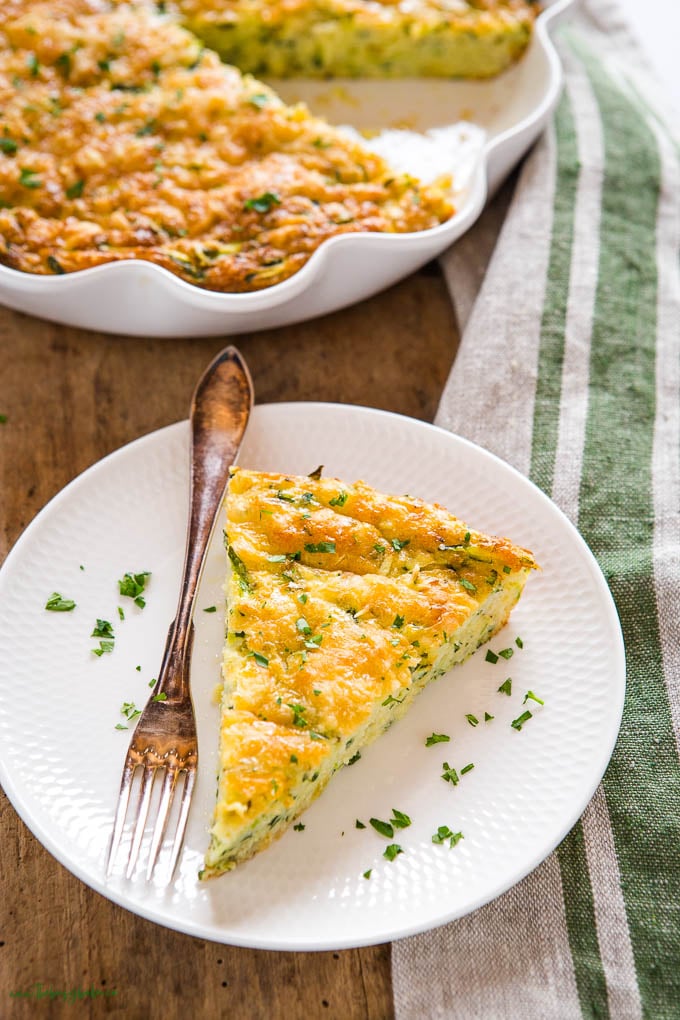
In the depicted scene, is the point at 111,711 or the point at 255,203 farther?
the point at 255,203

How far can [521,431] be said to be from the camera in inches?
137

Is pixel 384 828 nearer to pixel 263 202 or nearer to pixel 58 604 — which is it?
pixel 58 604

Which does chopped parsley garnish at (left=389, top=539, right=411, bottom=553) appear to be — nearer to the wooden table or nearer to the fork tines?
the fork tines

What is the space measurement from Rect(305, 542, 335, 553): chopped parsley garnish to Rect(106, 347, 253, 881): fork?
0.37 meters

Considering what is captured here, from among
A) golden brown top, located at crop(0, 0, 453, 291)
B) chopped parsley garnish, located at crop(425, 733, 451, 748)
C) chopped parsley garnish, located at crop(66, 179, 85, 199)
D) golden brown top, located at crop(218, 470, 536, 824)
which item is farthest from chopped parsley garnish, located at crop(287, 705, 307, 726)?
chopped parsley garnish, located at crop(66, 179, 85, 199)

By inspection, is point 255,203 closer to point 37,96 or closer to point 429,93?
point 37,96

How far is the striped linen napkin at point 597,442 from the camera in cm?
258

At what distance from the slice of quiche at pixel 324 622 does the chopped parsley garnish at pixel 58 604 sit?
0.46 metres

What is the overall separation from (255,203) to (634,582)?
187 centimetres

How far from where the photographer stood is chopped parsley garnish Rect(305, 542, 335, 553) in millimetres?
2824

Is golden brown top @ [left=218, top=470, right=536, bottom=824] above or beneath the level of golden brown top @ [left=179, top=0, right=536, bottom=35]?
beneath

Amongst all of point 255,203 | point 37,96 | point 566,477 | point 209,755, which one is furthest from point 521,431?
point 37,96

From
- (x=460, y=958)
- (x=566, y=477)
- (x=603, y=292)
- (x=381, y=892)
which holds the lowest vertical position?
Answer: (x=460, y=958)

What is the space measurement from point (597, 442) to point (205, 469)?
137cm
